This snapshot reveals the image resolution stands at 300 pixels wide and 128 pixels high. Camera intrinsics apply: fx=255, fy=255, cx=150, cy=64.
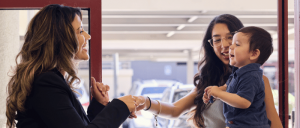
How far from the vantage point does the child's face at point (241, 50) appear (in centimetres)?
100

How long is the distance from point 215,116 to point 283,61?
45 centimetres

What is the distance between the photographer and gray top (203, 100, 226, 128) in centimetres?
118

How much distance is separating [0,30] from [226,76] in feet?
3.69

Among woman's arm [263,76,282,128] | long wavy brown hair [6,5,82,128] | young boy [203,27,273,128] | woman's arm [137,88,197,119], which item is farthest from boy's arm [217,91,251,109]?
long wavy brown hair [6,5,82,128]

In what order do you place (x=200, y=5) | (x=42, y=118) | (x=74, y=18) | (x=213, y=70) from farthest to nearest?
(x=200, y=5)
(x=213, y=70)
(x=74, y=18)
(x=42, y=118)

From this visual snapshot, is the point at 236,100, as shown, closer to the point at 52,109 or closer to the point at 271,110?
the point at 271,110

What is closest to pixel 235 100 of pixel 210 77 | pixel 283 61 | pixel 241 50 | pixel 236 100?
pixel 236 100

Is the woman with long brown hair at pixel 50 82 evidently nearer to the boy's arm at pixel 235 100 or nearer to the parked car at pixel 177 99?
the boy's arm at pixel 235 100

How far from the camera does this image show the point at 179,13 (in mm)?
2750

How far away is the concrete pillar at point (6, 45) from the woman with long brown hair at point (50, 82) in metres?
0.51

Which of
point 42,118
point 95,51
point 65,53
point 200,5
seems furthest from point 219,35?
point 42,118

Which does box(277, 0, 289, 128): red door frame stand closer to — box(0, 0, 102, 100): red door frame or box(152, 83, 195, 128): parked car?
box(0, 0, 102, 100): red door frame

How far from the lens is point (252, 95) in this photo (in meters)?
0.95

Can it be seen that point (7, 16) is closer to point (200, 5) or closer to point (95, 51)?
point (95, 51)
